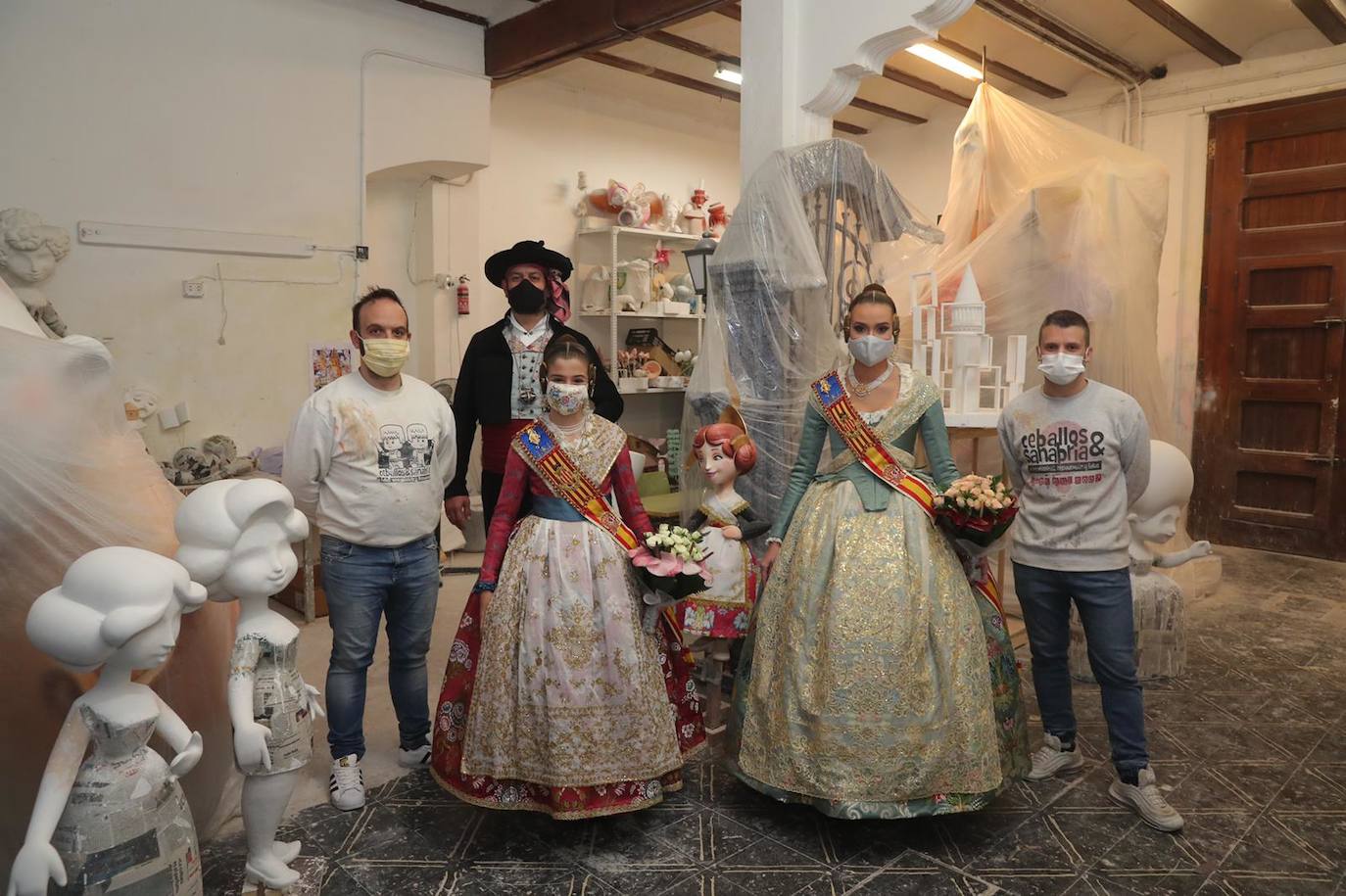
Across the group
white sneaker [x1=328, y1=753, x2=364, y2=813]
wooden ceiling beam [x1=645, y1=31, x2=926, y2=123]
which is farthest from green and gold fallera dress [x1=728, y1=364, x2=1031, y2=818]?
wooden ceiling beam [x1=645, y1=31, x2=926, y2=123]

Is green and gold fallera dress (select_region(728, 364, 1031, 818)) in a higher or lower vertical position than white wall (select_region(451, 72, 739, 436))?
lower

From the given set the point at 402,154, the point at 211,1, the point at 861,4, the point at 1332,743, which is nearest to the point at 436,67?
the point at 402,154

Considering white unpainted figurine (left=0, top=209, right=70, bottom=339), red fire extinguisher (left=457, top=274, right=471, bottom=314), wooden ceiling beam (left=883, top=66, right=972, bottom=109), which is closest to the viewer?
white unpainted figurine (left=0, top=209, right=70, bottom=339)

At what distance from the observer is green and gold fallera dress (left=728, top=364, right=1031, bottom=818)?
2.29 metres

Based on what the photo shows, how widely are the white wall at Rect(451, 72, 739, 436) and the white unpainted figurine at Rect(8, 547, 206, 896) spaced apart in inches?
168

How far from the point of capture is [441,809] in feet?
8.66

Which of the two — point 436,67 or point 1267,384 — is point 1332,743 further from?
point 436,67

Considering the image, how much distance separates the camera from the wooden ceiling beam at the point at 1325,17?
498 cm

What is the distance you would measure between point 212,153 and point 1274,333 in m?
6.27

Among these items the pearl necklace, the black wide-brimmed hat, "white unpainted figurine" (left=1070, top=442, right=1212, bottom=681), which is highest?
the black wide-brimmed hat

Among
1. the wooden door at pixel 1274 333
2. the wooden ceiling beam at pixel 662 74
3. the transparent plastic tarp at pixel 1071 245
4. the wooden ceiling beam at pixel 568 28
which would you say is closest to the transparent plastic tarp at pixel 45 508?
the transparent plastic tarp at pixel 1071 245

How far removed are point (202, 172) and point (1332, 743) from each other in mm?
5317

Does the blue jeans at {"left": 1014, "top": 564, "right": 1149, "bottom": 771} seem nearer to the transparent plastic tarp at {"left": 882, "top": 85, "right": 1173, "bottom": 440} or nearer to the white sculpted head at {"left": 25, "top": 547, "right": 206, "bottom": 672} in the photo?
the transparent plastic tarp at {"left": 882, "top": 85, "right": 1173, "bottom": 440}

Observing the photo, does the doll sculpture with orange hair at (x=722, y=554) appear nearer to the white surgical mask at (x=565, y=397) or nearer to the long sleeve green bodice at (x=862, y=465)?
the long sleeve green bodice at (x=862, y=465)
